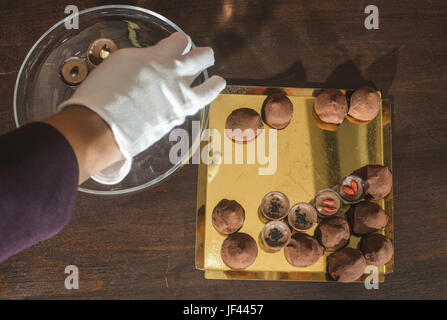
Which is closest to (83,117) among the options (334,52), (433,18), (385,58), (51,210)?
(51,210)

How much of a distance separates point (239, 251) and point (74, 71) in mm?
606

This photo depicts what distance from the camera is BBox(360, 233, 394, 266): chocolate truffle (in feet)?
2.90

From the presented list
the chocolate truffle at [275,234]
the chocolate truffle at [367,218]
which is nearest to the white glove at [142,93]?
the chocolate truffle at [275,234]

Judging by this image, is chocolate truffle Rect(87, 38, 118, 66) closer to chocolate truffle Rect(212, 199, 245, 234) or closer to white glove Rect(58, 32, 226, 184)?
white glove Rect(58, 32, 226, 184)

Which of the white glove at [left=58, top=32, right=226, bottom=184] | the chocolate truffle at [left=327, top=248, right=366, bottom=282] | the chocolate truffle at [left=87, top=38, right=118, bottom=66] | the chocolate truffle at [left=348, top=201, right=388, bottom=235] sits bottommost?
the chocolate truffle at [left=327, top=248, right=366, bottom=282]

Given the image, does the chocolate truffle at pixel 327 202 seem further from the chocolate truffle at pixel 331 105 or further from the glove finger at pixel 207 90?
the glove finger at pixel 207 90

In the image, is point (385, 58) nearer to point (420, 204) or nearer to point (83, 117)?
point (420, 204)

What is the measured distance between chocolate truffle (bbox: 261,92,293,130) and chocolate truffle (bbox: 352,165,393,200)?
245mm

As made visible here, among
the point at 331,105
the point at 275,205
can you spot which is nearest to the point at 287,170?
the point at 275,205

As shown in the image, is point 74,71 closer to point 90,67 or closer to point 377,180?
Answer: point 90,67

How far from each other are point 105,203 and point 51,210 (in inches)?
15.7

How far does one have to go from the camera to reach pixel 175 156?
2.93 ft

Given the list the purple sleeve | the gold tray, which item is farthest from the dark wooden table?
the purple sleeve

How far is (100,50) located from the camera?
0.89 m
